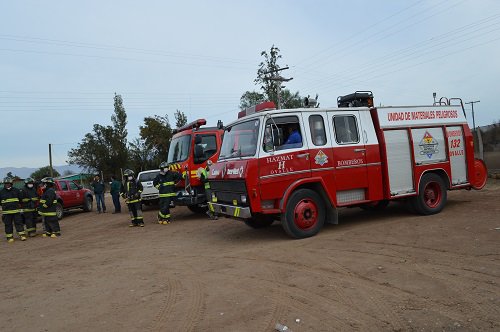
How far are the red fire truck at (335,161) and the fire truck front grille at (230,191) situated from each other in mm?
20

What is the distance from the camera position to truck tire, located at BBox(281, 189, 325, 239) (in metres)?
7.73

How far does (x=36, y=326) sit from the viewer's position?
4516 millimetres

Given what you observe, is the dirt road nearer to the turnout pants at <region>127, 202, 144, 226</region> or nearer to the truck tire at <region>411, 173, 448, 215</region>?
the truck tire at <region>411, 173, 448, 215</region>

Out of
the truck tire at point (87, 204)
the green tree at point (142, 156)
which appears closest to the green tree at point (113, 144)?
the green tree at point (142, 156)

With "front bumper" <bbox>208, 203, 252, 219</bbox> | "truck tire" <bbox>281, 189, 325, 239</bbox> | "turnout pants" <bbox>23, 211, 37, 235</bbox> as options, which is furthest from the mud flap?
"turnout pants" <bbox>23, 211, 37, 235</bbox>

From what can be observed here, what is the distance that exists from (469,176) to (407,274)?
5.86m

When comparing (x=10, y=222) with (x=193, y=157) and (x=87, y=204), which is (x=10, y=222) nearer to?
(x=193, y=157)

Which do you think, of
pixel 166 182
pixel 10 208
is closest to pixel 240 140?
pixel 166 182

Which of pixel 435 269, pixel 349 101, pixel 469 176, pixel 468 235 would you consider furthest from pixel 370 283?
pixel 469 176

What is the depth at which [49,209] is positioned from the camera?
1155 cm

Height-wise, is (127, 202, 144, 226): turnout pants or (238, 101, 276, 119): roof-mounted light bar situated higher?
(238, 101, 276, 119): roof-mounted light bar

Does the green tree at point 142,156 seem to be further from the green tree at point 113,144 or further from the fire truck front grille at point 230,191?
the fire truck front grille at point 230,191

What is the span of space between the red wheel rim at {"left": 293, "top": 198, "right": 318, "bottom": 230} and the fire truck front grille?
1.05 m

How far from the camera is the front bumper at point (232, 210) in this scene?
7.50 meters
